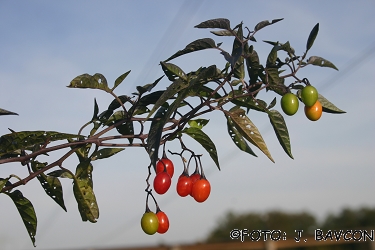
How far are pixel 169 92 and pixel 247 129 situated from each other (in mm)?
309

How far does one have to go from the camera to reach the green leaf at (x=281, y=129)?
124cm

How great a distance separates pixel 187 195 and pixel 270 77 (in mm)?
456

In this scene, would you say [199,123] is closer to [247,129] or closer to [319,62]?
[247,129]

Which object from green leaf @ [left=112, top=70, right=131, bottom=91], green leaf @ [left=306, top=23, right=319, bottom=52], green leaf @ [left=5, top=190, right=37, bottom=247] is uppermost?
green leaf @ [left=306, top=23, right=319, bottom=52]

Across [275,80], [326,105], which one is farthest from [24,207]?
→ [326,105]

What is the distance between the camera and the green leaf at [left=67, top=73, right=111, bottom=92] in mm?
1205

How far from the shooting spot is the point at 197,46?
121cm

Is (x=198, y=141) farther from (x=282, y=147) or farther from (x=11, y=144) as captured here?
(x=11, y=144)

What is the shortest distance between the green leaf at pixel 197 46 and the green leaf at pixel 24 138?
35cm

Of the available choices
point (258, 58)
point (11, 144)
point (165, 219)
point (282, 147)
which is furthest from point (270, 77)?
point (11, 144)

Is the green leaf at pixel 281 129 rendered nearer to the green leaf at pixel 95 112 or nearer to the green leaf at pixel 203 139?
the green leaf at pixel 203 139

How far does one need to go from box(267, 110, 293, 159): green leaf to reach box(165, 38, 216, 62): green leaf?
0.24 m

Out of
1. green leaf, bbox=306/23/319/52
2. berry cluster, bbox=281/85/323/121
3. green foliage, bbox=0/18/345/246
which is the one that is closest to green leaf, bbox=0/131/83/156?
green foliage, bbox=0/18/345/246

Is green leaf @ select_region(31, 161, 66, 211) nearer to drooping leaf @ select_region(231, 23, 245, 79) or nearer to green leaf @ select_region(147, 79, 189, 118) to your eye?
green leaf @ select_region(147, 79, 189, 118)
